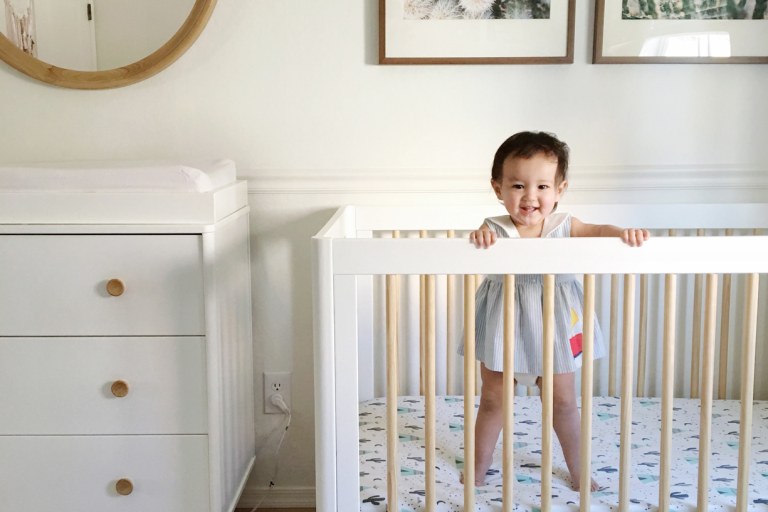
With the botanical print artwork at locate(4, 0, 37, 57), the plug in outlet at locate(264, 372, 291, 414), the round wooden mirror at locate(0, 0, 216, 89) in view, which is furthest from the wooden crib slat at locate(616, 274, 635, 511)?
the botanical print artwork at locate(4, 0, 37, 57)

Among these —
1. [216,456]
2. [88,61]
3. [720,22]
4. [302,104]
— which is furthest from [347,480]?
[720,22]

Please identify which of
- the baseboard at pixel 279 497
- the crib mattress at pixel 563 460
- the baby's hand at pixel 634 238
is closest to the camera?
the baby's hand at pixel 634 238

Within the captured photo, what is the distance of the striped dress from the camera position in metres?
1.42

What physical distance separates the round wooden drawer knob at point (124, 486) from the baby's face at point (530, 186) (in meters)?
0.92

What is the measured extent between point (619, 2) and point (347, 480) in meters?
1.28

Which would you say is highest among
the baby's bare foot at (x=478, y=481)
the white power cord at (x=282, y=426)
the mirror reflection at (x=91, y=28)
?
the mirror reflection at (x=91, y=28)

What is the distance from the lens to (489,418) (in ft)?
4.97

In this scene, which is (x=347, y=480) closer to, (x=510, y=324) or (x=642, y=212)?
(x=510, y=324)

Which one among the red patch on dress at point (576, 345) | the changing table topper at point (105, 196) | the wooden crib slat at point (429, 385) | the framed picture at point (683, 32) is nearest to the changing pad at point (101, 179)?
the changing table topper at point (105, 196)

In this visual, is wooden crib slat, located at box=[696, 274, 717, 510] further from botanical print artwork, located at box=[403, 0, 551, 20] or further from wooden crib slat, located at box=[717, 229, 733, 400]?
botanical print artwork, located at box=[403, 0, 551, 20]

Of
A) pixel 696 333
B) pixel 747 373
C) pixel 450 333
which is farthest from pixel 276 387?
pixel 747 373

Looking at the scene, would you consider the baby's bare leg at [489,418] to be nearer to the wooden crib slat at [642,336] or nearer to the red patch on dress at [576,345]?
the red patch on dress at [576,345]

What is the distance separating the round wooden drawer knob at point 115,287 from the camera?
57.6 inches

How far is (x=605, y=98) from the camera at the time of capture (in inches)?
74.2
